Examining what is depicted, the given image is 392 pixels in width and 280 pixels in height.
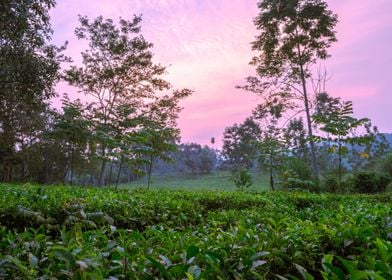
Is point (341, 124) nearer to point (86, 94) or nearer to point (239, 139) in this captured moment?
point (86, 94)

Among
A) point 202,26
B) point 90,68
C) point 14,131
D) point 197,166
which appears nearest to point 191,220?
point 202,26

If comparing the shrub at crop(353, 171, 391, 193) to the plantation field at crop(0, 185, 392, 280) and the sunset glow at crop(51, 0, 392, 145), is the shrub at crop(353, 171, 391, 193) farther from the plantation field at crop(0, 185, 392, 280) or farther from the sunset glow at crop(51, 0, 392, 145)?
the plantation field at crop(0, 185, 392, 280)

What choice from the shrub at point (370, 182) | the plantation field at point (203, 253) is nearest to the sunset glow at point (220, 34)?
the shrub at point (370, 182)

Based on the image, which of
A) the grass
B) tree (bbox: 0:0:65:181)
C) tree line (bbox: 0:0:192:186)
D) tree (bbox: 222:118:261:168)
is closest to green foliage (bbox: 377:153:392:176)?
the grass

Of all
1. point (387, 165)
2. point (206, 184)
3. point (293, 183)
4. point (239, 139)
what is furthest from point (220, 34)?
point (239, 139)

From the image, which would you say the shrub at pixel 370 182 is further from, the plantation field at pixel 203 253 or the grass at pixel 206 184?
the plantation field at pixel 203 253

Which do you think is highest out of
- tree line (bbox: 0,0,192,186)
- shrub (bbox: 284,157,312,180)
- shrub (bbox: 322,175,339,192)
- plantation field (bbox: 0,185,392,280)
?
tree line (bbox: 0,0,192,186)

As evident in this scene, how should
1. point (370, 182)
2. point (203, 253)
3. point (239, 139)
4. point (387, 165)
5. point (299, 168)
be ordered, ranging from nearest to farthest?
point (203, 253) < point (370, 182) < point (299, 168) < point (387, 165) < point (239, 139)

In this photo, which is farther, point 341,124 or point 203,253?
point 341,124

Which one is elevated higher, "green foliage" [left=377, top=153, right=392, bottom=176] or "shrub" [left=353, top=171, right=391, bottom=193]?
"green foliage" [left=377, top=153, right=392, bottom=176]

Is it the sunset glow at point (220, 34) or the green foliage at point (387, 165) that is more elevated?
the sunset glow at point (220, 34)

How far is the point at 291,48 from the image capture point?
14.7m

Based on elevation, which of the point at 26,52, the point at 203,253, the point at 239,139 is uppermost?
the point at 239,139

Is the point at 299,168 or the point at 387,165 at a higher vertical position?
the point at 387,165
